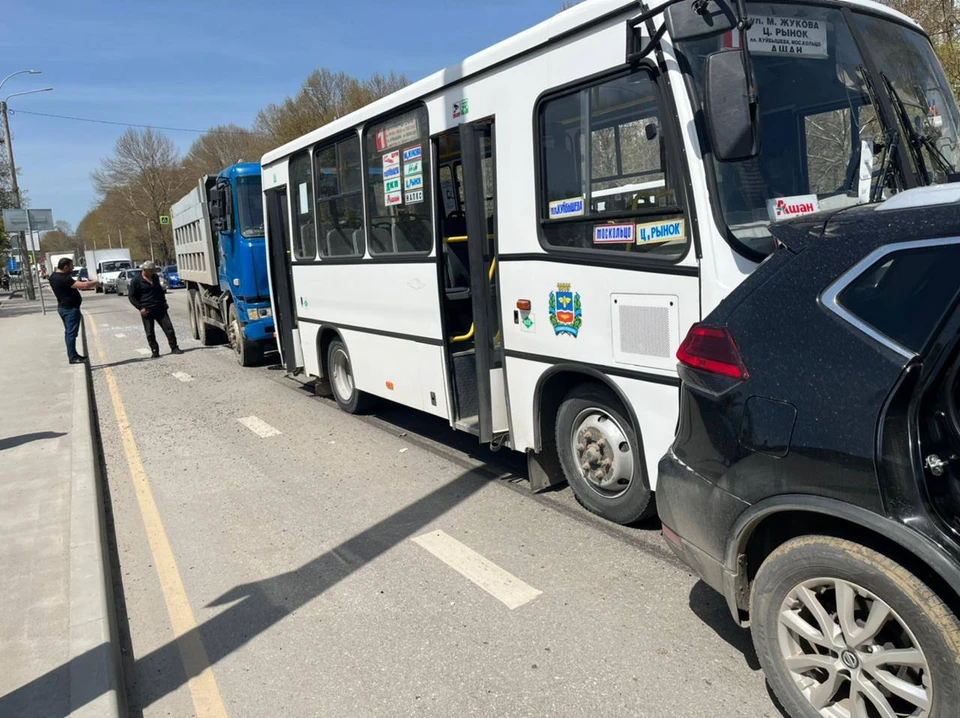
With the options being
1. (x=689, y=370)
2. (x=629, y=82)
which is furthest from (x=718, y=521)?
(x=629, y=82)

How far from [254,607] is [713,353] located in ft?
9.03

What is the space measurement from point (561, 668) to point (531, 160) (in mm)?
2856

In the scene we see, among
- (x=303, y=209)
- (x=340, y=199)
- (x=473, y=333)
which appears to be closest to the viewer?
(x=473, y=333)

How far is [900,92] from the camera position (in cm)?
389

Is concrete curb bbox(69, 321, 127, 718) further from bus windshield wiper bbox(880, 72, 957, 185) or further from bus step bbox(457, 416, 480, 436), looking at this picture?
bus windshield wiper bbox(880, 72, 957, 185)

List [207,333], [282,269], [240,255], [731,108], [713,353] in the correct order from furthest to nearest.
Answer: [207,333] → [240,255] → [282,269] → [731,108] → [713,353]

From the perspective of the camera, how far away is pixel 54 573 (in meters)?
4.26

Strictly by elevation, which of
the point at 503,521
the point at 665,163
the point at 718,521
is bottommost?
the point at 503,521

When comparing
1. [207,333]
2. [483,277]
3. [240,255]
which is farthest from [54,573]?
[207,333]

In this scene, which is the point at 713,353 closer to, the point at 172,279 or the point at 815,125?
the point at 815,125

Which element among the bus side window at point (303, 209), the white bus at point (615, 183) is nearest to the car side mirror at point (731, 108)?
the white bus at point (615, 183)

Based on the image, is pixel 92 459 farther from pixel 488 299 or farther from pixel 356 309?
pixel 488 299

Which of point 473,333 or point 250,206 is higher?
point 250,206

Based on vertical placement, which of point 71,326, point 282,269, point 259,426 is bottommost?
point 259,426
